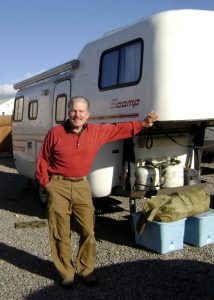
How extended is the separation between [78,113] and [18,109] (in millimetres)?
6354

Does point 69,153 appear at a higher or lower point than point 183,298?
higher

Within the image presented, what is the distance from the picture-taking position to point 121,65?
6445mm

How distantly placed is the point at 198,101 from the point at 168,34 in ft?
3.17

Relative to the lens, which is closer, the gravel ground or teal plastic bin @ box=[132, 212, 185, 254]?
the gravel ground

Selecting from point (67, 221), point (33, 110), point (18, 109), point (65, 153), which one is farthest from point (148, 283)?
point (18, 109)

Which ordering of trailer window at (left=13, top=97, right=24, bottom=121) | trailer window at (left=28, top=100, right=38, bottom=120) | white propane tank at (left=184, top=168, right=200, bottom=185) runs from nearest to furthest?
white propane tank at (left=184, top=168, right=200, bottom=185) → trailer window at (left=28, top=100, right=38, bottom=120) → trailer window at (left=13, top=97, right=24, bottom=121)

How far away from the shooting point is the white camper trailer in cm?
568

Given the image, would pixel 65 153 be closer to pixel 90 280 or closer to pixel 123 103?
pixel 90 280

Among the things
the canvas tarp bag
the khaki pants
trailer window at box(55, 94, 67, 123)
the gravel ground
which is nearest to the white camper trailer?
trailer window at box(55, 94, 67, 123)

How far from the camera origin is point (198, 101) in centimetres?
572

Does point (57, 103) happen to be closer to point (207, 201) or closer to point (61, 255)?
point (207, 201)

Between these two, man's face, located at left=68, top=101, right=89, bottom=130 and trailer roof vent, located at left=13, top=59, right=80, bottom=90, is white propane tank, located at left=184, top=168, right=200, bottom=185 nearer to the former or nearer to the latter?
trailer roof vent, located at left=13, top=59, right=80, bottom=90

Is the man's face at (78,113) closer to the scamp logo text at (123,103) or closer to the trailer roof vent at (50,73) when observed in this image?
the scamp logo text at (123,103)

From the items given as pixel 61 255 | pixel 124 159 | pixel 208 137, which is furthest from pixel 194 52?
pixel 208 137
